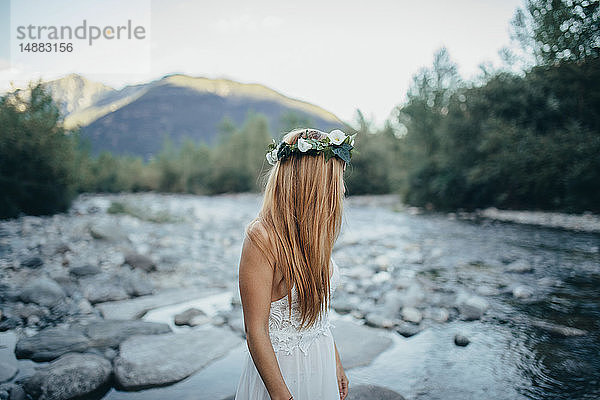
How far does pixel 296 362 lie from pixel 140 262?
5.24 m

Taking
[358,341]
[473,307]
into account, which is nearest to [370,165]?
[473,307]

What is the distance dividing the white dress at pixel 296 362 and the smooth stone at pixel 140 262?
493 cm

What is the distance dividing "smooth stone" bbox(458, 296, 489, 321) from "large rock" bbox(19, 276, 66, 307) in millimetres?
4723

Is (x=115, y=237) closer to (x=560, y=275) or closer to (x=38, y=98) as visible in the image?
(x=38, y=98)

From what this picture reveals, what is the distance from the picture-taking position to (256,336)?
4.70ft

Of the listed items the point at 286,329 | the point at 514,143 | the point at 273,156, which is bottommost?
the point at 286,329

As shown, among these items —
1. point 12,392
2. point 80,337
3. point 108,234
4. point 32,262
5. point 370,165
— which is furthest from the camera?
point 370,165

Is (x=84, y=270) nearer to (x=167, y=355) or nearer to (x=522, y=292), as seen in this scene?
(x=167, y=355)

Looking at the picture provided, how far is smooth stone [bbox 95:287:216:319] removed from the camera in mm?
4309

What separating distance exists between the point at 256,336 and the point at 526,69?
1697 cm

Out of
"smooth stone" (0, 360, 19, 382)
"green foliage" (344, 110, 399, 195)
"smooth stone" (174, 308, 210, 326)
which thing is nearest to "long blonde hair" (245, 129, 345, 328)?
"smooth stone" (0, 360, 19, 382)

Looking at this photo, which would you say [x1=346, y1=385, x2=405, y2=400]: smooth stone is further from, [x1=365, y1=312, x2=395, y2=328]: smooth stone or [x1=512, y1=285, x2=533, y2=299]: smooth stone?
[x1=512, y1=285, x2=533, y2=299]: smooth stone

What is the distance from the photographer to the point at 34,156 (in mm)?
9203

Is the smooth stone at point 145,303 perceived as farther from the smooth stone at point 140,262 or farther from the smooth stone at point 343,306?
the smooth stone at point 343,306
